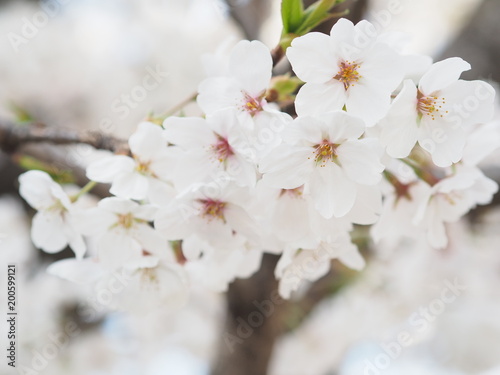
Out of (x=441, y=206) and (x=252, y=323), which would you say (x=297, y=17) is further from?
(x=252, y=323)

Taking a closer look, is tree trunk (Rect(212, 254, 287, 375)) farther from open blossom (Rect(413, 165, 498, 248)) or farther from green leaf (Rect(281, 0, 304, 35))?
green leaf (Rect(281, 0, 304, 35))

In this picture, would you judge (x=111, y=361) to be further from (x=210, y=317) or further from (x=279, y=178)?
(x=279, y=178)

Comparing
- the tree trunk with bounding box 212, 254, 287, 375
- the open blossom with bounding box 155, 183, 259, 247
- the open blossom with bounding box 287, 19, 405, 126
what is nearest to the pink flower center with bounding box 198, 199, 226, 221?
the open blossom with bounding box 155, 183, 259, 247

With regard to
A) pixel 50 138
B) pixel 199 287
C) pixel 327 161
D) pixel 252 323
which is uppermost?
pixel 327 161

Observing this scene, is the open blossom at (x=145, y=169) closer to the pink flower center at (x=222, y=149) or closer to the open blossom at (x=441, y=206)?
the pink flower center at (x=222, y=149)

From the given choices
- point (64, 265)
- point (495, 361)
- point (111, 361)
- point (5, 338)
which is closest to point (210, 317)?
point (111, 361)

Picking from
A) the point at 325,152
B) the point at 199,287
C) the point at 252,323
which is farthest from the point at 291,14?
the point at 199,287
